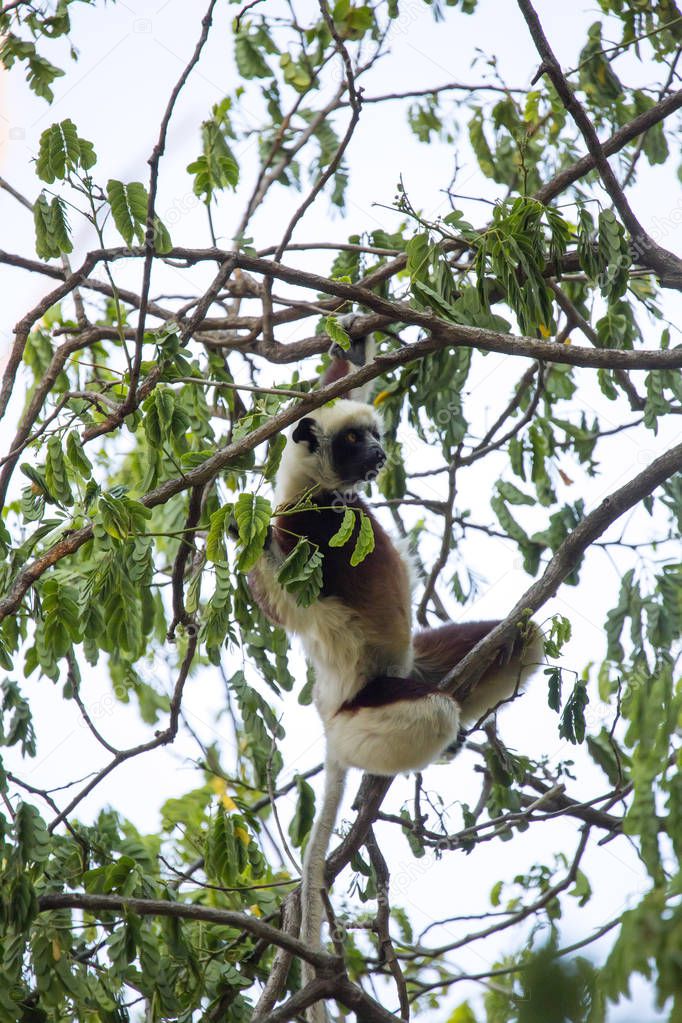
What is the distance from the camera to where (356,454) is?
5.18 metres

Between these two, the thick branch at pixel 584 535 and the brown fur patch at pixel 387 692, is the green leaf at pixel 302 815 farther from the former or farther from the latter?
the thick branch at pixel 584 535

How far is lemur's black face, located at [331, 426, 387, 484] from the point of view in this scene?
200 inches

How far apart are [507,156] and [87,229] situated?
296 cm

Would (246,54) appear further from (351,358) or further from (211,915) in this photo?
(211,915)

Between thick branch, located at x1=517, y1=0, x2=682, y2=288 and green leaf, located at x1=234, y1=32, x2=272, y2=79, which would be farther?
green leaf, located at x1=234, y1=32, x2=272, y2=79

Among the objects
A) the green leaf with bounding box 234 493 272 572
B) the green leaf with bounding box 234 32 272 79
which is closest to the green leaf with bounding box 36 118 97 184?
the green leaf with bounding box 234 493 272 572

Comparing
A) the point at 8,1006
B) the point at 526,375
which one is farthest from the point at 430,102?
the point at 8,1006

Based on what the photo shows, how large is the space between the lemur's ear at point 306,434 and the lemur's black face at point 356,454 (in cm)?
11

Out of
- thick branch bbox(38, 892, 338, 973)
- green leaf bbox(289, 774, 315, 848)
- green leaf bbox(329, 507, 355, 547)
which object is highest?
green leaf bbox(329, 507, 355, 547)

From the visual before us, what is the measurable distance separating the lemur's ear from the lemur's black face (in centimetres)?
11

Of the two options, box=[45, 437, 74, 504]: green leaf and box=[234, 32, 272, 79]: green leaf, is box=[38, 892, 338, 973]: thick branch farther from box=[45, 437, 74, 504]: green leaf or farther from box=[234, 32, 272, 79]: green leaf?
box=[234, 32, 272, 79]: green leaf

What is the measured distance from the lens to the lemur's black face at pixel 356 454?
508cm

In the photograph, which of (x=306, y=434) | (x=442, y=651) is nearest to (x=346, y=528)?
(x=306, y=434)

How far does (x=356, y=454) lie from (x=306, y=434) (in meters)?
0.32
